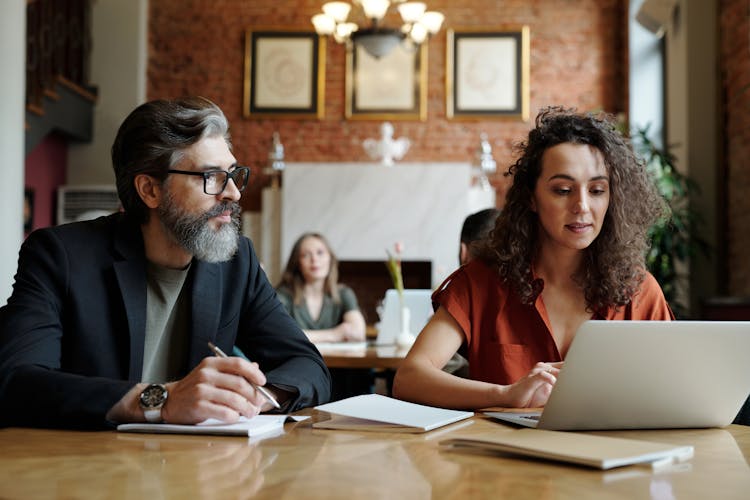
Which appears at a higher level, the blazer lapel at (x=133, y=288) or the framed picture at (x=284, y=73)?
the framed picture at (x=284, y=73)

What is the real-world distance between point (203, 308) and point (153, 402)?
50 centimetres

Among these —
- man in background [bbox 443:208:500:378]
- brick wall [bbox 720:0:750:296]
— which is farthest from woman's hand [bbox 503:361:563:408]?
brick wall [bbox 720:0:750:296]

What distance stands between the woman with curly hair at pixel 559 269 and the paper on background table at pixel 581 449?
2.36 ft

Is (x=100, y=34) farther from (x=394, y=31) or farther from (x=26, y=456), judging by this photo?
(x=26, y=456)

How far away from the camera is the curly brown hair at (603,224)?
1.94 m

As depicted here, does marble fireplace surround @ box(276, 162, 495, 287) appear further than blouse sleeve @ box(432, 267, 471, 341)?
Yes

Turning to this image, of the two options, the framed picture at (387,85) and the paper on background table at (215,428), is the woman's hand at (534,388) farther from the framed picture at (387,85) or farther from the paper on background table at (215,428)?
the framed picture at (387,85)

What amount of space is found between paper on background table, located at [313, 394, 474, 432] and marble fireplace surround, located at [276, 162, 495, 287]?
20.1 ft

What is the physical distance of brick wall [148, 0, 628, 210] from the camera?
8.09 m

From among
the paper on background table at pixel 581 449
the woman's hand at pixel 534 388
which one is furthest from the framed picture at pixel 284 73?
the paper on background table at pixel 581 449

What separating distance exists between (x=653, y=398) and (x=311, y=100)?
7117 millimetres

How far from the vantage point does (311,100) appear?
815cm

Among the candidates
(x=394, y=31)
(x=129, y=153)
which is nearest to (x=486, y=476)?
(x=129, y=153)

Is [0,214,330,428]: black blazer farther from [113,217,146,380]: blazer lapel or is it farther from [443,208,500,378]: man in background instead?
[443,208,500,378]: man in background
